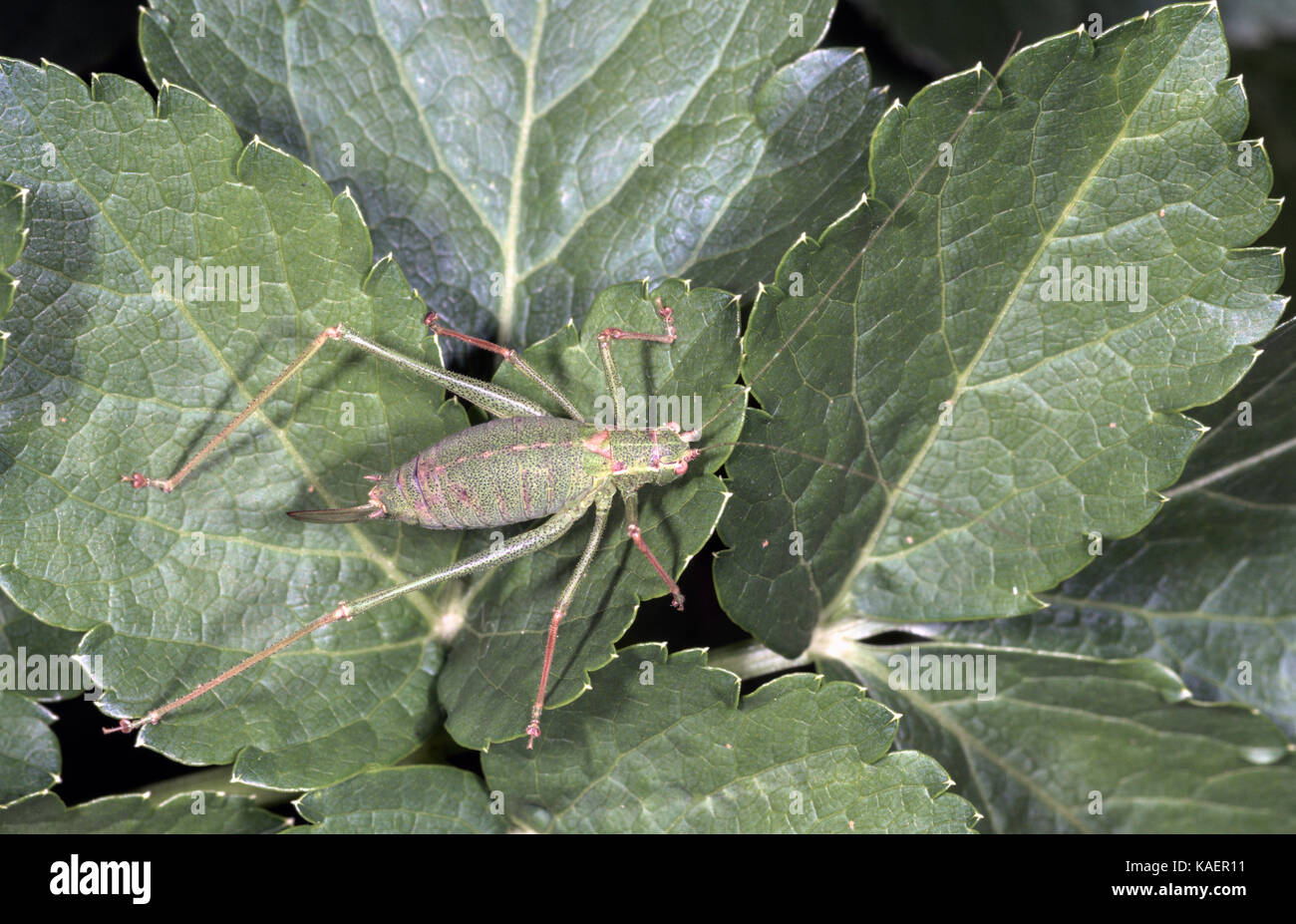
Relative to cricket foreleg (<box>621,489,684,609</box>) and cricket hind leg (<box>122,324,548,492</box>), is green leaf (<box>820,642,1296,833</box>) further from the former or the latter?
cricket hind leg (<box>122,324,548,492</box>)

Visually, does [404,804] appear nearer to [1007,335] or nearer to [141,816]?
[141,816]

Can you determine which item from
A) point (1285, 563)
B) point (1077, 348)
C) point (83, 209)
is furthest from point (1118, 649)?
point (83, 209)

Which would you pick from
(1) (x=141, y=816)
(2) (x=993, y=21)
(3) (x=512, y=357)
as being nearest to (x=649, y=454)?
(3) (x=512, y=357)

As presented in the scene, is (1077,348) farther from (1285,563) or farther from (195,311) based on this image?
(195,311)

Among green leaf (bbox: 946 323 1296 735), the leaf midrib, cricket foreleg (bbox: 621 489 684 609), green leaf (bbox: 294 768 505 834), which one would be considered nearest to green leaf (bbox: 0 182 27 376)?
green leaf (bbox: 294 768 505 834)
